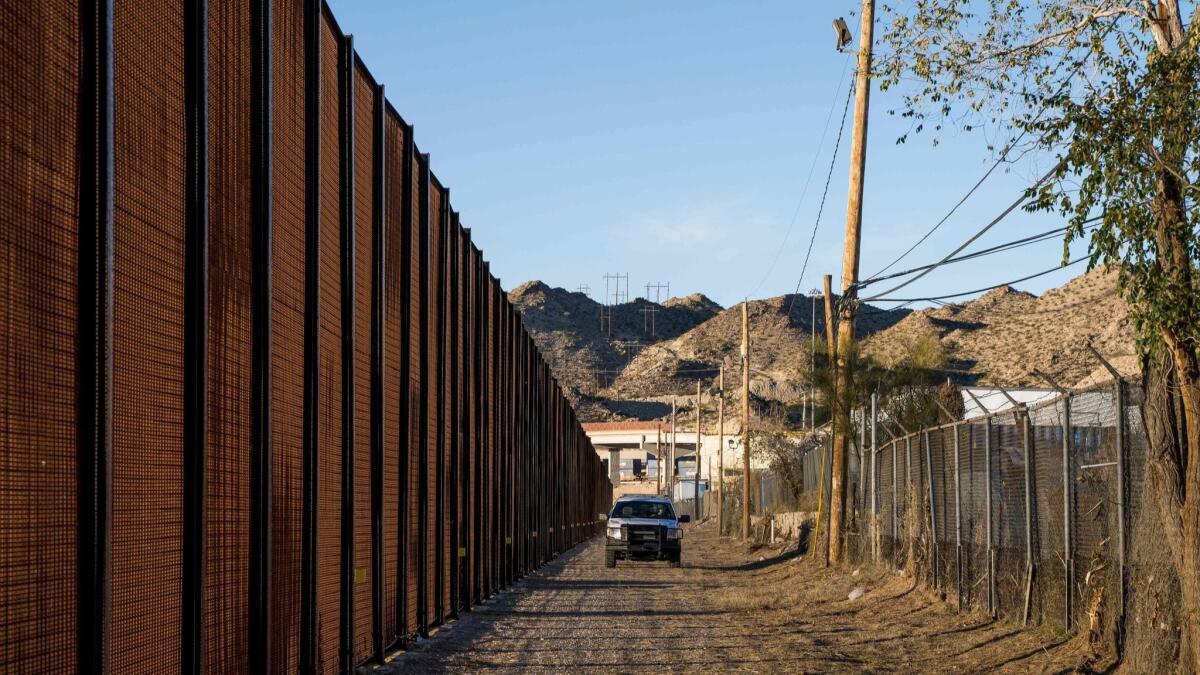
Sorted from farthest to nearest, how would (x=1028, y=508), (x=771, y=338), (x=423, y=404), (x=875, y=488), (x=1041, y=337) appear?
1. (x=771, y=338)
2. (x=1041, y=337)
3. (x=875, y=488)
4. (x=423, y=404)
5. (x=1028, y=508)

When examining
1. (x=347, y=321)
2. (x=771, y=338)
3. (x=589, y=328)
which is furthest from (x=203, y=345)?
(x=589, y=328)

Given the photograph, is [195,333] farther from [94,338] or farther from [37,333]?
[37,333]

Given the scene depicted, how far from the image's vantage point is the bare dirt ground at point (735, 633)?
1379 centimetres

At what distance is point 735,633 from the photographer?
17172 mm

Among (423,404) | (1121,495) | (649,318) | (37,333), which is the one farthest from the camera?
(649,318)

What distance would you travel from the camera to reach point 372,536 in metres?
13.0

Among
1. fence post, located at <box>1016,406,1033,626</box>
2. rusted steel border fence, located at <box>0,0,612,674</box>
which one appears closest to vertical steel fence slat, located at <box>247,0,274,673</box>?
rusted steel border fence, located at <box>0,0,612,674</box>

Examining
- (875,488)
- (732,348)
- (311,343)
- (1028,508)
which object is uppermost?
(732,348)

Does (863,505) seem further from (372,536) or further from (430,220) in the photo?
(372,536)

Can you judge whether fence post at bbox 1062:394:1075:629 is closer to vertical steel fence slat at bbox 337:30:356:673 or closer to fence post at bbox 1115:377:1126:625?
fence post at bbox 1115:377:1126:625

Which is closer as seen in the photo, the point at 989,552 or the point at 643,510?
the point at 989,552

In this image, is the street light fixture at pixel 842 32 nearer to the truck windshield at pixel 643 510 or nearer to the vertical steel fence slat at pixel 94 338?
the truck windshield at pixel 643 510

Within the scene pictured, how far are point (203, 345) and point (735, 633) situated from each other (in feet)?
35.1

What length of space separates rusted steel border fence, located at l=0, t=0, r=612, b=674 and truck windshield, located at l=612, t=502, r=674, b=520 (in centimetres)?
2020
